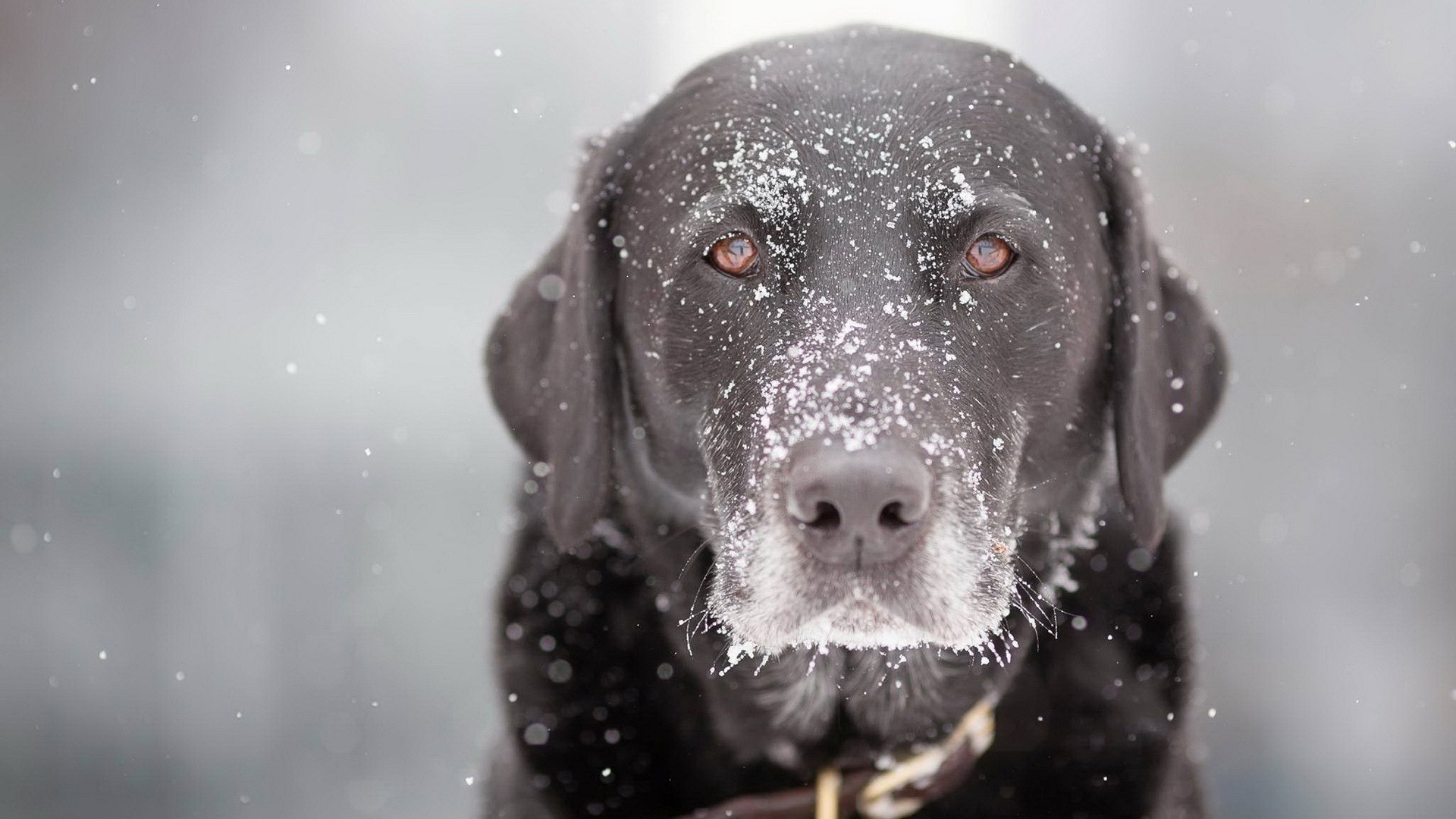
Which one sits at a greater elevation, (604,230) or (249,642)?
(604,230)

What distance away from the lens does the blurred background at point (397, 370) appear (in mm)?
7355

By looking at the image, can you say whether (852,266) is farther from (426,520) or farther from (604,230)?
(426,520)

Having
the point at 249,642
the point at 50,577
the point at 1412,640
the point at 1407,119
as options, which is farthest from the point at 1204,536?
the point at 50,577

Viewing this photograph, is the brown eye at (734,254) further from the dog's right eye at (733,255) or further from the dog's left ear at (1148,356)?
the dog's left ear at (1148,356)

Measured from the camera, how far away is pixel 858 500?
6.96ft

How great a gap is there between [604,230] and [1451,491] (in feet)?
21.5

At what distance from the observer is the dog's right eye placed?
8.84 ft

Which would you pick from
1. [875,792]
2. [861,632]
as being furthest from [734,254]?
[875,792]

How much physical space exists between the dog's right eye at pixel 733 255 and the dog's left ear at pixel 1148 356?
3.03 feet

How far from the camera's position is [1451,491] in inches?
295

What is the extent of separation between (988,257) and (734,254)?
21.9 inches

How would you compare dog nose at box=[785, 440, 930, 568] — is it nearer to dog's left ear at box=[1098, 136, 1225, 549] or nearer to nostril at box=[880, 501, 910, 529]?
nostril at box=[880, 501, 910, 529]

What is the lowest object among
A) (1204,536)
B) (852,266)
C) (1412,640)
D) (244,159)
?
(1412,640)

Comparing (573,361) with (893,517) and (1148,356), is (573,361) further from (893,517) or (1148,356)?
(1148,356)
